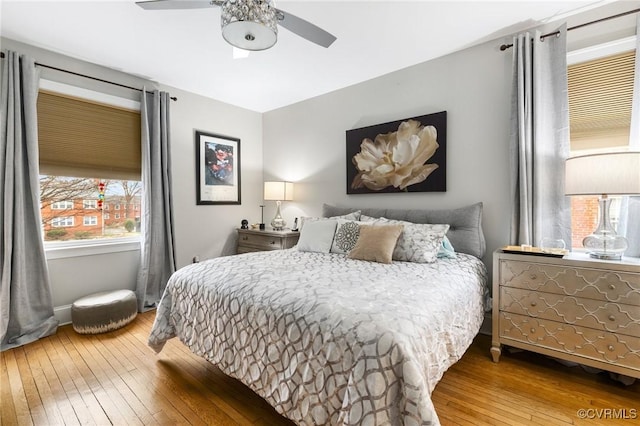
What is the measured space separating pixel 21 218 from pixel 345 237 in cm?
280

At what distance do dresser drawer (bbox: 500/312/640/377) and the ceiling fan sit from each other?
2362mm

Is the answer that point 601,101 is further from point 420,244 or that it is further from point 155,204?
point 155,204

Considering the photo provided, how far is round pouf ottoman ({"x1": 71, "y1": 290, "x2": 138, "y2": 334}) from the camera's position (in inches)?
103

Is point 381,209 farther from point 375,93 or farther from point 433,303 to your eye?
point 433,303

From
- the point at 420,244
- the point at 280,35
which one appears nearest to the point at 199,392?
the point at 420,244

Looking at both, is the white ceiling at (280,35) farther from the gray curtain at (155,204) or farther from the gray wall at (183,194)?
the gray curtain at (155,204)

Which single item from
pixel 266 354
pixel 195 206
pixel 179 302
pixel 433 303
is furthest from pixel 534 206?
pixel 195 206

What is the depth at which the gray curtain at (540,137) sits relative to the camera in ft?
7.43

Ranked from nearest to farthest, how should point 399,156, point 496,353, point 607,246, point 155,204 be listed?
point 607,246 < point 496,353 < point 399,156 < point 155,204

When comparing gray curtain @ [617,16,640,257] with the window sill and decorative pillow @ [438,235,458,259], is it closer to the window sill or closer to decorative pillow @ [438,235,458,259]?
decorative pillow @ [438,235,458,259]

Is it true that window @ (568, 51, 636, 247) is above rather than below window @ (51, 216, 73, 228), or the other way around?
above

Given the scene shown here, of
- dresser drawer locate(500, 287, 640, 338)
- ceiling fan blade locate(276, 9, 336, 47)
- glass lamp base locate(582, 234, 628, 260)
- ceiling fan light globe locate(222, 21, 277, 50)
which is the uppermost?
ceiling fan blade locate(276, 9, 336, 47)

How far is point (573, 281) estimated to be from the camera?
73.5 inches

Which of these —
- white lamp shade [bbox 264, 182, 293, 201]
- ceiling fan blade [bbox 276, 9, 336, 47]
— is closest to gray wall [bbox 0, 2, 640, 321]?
white lamp shade [bbox 264, 182, 293, 201]
